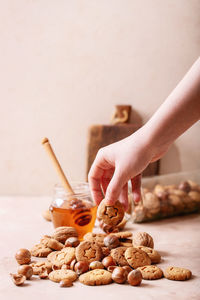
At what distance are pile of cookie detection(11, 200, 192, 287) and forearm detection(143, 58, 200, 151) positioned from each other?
26 centimetres

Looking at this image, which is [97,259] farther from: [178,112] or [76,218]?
[178,112]

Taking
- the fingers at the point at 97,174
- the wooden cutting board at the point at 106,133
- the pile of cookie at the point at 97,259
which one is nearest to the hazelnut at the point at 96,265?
the pile of cookie at the point at 97,259

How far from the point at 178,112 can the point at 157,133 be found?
2.5 inches

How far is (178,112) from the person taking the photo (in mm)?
759

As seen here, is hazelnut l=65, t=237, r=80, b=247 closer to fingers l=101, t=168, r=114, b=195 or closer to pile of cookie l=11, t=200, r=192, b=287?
pile of cookie l=11, t=200, r=192, b=287

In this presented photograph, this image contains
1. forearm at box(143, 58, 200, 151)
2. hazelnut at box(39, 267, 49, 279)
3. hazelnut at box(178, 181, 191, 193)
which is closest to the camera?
forearm at box(143, 58, 200, 151)

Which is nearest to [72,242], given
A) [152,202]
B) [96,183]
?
[96,183]

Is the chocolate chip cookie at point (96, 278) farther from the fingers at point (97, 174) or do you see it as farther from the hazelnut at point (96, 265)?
the fingers at point (97, 174)

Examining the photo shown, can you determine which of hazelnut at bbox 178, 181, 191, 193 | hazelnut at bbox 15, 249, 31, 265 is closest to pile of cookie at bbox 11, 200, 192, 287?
hazelnut at bbox 15, 249, 31, 265

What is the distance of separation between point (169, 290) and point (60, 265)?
9.8 inches

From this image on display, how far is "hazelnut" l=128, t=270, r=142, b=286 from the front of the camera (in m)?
0.80

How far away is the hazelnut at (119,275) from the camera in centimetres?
82

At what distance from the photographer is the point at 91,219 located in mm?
1118

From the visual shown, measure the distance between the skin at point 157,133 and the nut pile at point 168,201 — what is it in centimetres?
36
